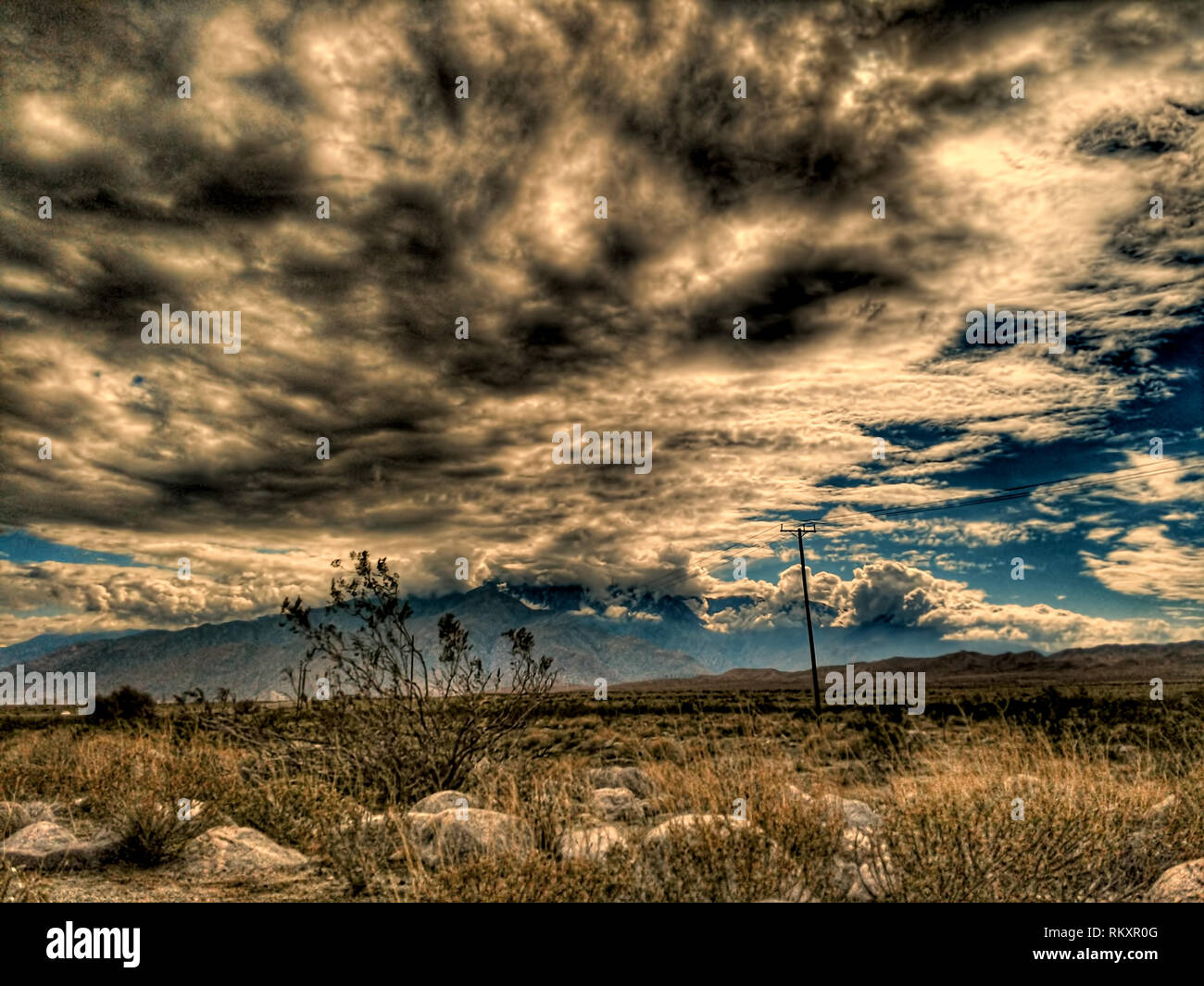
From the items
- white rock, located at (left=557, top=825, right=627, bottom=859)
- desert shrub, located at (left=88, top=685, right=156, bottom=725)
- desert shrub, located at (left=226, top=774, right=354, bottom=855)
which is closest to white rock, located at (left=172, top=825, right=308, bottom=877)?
desert shrub, located at (left=226, top=774, right=354, bottom=855)

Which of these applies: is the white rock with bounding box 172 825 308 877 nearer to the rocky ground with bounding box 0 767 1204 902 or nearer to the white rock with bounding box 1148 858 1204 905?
the rocky ground with bounding box 0 767 1204 902

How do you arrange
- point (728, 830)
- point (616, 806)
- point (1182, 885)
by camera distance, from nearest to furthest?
point (1182, 885) < point (728, 830) < point (616, 806)

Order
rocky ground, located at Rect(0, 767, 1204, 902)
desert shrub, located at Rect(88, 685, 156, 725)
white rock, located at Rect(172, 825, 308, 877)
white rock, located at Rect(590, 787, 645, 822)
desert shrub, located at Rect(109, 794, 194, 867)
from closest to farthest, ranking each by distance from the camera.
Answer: rocky ground, located at Rect(0, 767, 1204, 902) < white rock, located at Rect(172, 825, 308, 877) < desert shrub, located at Rect(109, 794, 194, 867) < white rock, located at Rect(590, 787, 645, 822) < desert shrub, located at Rect(88, 685, 156, 725)

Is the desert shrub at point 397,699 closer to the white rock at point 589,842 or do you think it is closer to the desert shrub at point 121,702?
the white rock at point 589,842

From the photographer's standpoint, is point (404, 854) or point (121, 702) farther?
point (121, 702)

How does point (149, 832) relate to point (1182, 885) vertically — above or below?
above

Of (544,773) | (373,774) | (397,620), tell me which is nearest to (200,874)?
(373,774)

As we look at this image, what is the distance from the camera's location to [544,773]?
32.8 feet

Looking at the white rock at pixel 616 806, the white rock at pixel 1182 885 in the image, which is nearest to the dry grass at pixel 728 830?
the white rock at pixel 616 806

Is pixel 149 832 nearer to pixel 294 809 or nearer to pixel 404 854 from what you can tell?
pixel 294 809

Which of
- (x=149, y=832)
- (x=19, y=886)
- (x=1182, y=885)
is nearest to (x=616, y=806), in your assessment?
(x=149, y=832)
